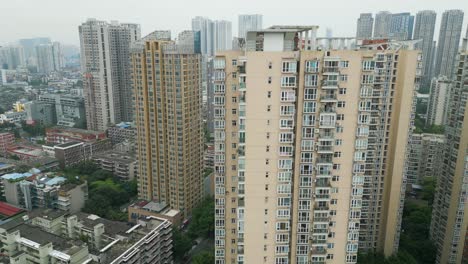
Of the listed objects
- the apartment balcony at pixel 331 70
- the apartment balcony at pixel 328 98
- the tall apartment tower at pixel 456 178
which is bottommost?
the tall apartment tower at pixel 456 178

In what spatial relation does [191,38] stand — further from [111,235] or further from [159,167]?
[111,235]

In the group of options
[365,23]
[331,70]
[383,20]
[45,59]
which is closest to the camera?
[331,70]

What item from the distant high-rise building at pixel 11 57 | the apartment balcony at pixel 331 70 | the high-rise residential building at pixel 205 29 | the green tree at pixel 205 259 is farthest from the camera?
the distant high-rise building at pixel 11 57

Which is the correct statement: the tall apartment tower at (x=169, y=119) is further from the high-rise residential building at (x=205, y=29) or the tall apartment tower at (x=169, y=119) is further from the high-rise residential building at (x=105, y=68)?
the high-rise residential building at (x=205, y=29)

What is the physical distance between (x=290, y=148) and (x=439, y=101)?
4124cm

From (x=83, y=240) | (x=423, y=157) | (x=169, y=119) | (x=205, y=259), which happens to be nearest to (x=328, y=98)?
(x=205, y=259)

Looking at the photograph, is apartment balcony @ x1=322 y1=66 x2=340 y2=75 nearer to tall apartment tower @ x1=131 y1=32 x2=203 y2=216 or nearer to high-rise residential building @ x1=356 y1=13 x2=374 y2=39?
tall apartment tower @ x1=131 y1=32 x2=203 y2=216

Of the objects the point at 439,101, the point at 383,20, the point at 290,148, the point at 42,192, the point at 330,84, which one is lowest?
the point at 42,192

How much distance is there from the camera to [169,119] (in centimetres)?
2359

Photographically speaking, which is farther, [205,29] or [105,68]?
[205,29]

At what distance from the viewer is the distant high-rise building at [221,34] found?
220 feet

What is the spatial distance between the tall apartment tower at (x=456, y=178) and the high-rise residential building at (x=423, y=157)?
485 inches

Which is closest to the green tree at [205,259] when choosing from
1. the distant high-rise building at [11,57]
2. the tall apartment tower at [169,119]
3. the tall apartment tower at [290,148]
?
the tall apartment tower at [290,148]

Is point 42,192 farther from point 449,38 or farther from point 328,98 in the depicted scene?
point 449,38
